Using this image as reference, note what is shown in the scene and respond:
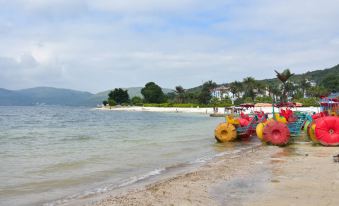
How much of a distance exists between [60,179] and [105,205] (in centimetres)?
517

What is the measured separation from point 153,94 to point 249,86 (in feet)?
125

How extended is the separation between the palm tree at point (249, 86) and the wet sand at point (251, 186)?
105747 mm

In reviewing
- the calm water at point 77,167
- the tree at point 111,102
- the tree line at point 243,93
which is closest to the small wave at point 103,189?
the calm water at point 77,167

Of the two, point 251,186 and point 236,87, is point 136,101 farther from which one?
point 251,186

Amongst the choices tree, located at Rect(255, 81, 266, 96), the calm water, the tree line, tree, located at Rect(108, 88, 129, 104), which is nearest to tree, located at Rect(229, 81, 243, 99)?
the tree line

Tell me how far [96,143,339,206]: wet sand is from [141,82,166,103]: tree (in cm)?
13092

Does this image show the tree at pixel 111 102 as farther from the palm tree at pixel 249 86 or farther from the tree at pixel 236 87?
the palm tree at pixel 249 86

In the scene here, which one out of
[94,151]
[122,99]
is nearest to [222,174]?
[94,151]

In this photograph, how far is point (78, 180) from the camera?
13.4 m

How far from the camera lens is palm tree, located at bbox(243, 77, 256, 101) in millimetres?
119125

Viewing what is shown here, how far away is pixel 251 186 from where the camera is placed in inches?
412

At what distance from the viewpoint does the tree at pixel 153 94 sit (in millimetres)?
145750

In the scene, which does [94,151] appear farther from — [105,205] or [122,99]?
[122,99]

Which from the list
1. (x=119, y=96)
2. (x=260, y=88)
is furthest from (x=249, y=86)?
(x=119, y=96)
